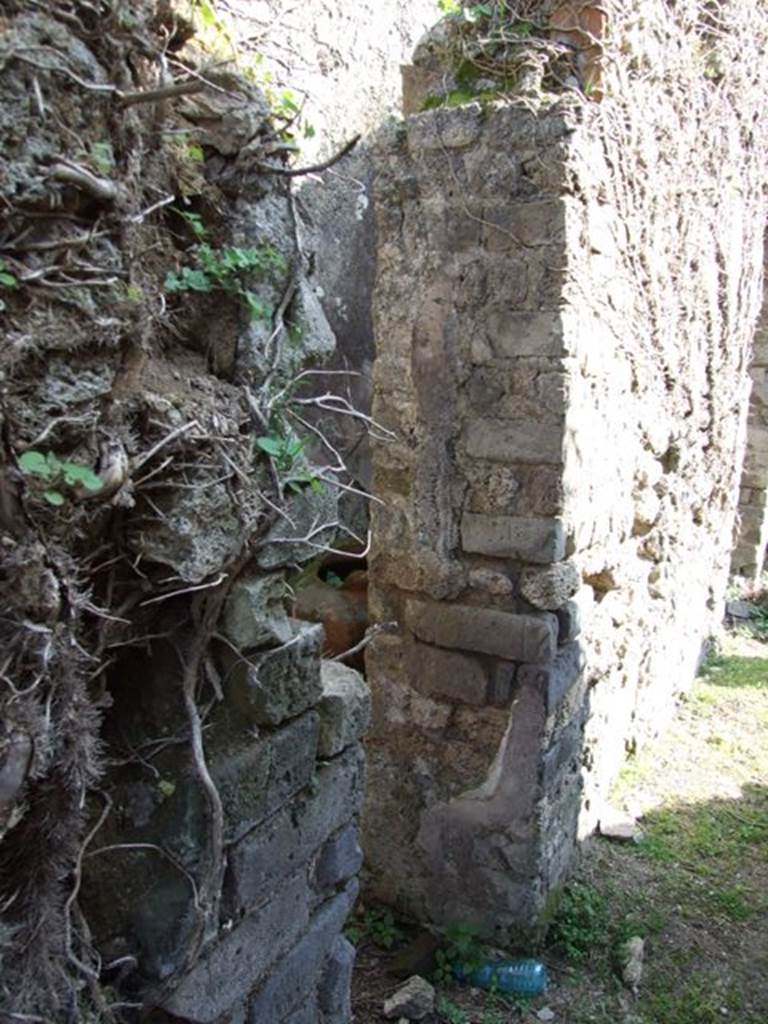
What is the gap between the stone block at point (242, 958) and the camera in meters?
1.55

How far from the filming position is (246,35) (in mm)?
1591

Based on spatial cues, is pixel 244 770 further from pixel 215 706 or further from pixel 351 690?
pixel 351 690

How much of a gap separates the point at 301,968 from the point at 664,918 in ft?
6.89

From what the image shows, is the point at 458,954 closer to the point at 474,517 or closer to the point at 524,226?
the point at 474,517

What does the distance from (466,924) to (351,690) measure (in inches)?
70.4

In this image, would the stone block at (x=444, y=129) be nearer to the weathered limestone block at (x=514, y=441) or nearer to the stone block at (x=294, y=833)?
the weathered limestone block at (x=514, y=441)

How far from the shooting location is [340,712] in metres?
1.88

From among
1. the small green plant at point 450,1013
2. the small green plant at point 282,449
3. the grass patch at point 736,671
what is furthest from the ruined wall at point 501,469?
the grass patch at point 736,671

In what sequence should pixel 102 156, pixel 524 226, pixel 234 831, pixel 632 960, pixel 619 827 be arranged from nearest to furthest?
pixel 102 156 → pixel 234 831 → pixel 524 226 → pixel 632 960 → pixel 619 827

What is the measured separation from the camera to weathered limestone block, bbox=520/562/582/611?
2973mm

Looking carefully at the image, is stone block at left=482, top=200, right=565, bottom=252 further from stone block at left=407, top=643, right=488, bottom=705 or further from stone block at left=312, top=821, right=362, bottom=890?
stone block at left=312, top=821, right=362, bottom=890

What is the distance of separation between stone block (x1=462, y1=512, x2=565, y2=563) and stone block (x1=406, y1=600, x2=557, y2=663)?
8.3 inches

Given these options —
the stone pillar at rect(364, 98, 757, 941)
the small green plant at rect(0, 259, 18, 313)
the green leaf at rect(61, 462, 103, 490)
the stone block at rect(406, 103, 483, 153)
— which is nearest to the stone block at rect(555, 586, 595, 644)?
the stone pillar at rect(364, 98, 757, 941)

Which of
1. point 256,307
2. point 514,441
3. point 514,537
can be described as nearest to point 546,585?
point 514,537
